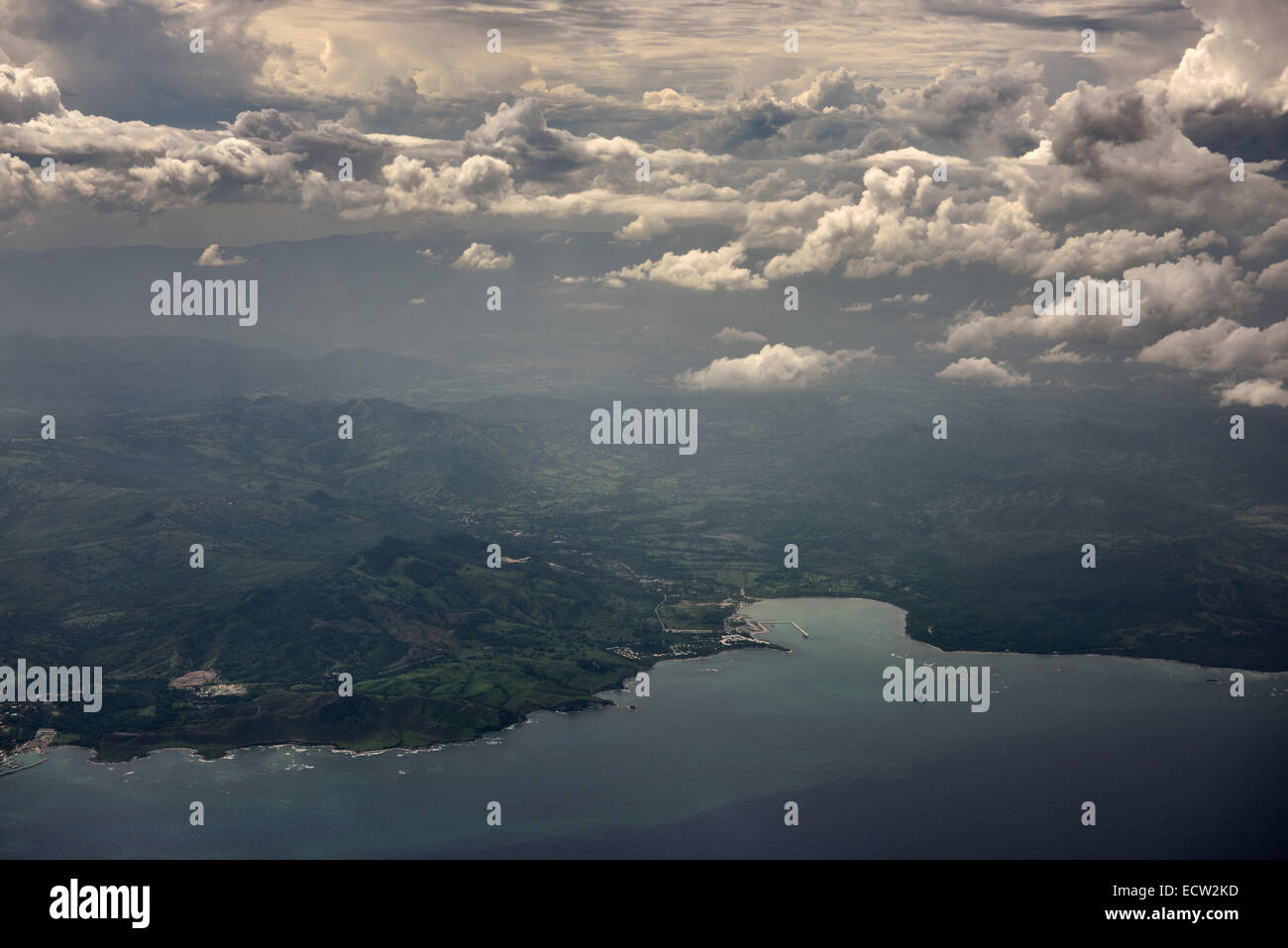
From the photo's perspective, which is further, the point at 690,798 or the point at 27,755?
the point at 27,755

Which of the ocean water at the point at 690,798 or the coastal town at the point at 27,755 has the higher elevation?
the coastal town at the point at 27,755

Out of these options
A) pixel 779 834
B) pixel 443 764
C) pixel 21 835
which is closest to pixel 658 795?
pixel 779 834

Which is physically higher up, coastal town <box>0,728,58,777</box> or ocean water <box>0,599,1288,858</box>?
coastal town <box>0,728,58,777</box>

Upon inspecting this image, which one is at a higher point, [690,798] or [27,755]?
[27,755]

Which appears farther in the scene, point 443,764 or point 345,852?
point 443,764

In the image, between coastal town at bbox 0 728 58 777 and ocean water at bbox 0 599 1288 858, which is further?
coastal town at bbox 0 728 58 777

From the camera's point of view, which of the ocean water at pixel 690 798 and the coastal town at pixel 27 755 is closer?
the ocean water at pixel 690 798
